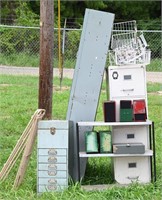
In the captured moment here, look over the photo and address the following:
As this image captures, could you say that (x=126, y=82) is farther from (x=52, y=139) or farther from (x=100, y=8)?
(x=100, y=8)

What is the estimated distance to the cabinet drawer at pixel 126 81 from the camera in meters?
4.64

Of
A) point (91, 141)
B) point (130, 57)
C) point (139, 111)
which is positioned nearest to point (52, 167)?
point (91, 141)

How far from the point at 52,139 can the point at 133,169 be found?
0.78 m

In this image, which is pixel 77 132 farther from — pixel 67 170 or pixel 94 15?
pixel 94 15

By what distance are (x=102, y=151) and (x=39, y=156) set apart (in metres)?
0.55

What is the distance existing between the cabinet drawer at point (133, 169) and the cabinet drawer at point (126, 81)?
579 millimetres

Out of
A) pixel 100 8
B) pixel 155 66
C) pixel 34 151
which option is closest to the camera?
pixel 34 151

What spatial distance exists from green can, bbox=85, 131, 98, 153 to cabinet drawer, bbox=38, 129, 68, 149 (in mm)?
205

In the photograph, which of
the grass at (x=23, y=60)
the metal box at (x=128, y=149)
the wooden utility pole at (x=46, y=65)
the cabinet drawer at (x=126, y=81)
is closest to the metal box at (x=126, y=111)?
the cabinet drawer at (x=126, y=81)

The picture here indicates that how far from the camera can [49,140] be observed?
4477mm

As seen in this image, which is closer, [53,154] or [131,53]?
[53,154]

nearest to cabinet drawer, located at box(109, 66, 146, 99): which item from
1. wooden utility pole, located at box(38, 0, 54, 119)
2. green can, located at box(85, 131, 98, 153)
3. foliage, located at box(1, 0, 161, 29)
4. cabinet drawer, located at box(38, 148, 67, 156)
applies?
green can, located at box(85, 131, 98, 153)

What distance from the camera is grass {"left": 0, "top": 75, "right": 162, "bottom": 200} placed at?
433 centimetres

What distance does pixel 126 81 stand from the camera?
4.64m
